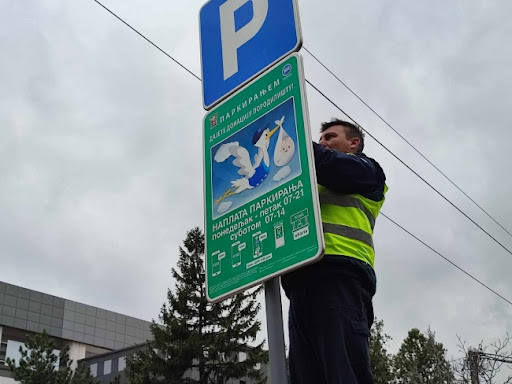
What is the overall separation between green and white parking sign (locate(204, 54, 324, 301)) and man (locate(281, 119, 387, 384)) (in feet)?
0.69

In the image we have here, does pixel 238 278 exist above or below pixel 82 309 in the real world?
below

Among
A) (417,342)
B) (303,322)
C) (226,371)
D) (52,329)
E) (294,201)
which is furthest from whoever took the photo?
(52,329)

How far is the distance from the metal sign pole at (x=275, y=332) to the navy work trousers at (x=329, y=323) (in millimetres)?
149

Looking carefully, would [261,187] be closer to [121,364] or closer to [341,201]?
[341,201]

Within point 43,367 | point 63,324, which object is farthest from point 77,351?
point 43,367

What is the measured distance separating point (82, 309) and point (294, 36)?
55.8 meters

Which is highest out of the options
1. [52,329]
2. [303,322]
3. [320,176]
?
[52,329]

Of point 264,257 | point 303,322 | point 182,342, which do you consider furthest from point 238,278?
point 182,342

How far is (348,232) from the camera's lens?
2.84 m

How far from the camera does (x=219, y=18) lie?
3.54 metres

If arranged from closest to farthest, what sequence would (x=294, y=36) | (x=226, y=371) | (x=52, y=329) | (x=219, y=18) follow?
1. (x=294, y=36)
2. (x=219, y=18)
3. (x=226, y=371)
4. (x=52, y=329)

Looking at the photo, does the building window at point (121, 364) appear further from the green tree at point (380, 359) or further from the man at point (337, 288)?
the man at point (337, 288)

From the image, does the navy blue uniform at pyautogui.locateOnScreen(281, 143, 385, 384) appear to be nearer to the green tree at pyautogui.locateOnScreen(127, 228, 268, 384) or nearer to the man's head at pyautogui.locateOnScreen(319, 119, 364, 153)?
the man's head at pyautogui.locateOnScreen(319, 119, 364, 153)

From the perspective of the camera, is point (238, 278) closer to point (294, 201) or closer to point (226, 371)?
point (294, 201)
